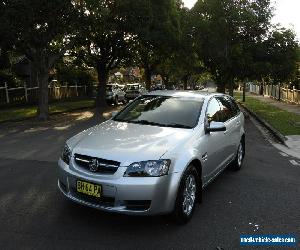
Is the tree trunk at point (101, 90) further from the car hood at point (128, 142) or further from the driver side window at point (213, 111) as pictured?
the car hood at point (128, 142)

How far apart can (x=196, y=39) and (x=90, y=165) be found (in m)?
20.7

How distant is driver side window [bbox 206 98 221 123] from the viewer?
6.36 m

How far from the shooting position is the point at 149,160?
4.66m

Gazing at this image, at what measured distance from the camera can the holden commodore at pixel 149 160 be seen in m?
4.61

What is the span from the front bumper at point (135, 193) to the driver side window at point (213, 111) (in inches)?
72.3

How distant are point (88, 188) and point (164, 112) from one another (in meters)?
2.06

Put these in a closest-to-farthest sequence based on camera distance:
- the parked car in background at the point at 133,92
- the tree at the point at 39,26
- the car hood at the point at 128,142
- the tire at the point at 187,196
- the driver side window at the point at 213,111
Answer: the car hood at the point at 128,142 → the tire at the point at 187,196 → the driver side window at the point at 213,111 → the tree at the point at 39,26 → the parked car in background at the point at 133,92

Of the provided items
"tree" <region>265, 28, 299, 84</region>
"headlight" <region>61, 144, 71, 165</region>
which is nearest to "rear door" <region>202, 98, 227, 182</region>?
"headlight" <region>61, 144, 71, 165</region>

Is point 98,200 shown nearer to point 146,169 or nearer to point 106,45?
point 146,169

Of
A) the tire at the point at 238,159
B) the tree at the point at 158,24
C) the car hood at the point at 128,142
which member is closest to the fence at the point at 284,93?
the tree at the point at 158,24

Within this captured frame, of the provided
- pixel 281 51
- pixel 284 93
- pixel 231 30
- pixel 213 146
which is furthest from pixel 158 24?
pixel 284 93

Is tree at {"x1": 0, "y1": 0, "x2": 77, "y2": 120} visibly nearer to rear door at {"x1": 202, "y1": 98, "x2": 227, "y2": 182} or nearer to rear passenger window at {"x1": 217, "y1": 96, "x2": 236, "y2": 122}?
rear passenger window at {"x1": 217, "y1": 96, "x2": 236, "y2": 122}

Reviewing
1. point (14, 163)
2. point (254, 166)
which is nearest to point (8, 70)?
point (14, 163)

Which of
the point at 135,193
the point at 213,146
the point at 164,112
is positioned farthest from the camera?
the point at 164,112
